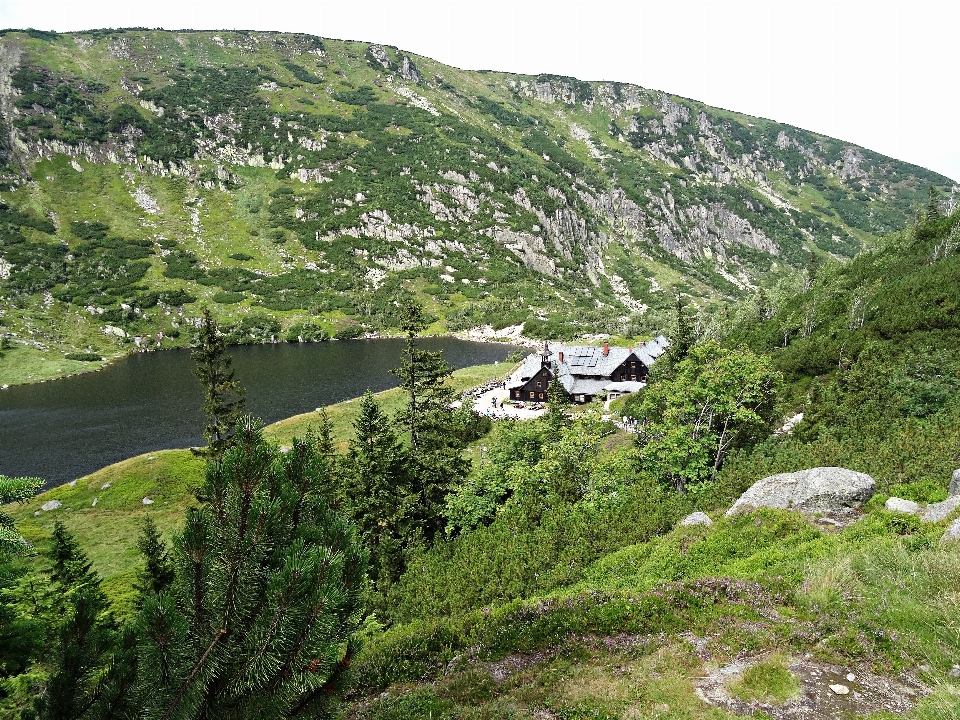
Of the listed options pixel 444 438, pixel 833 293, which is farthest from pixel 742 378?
pixel 833 293

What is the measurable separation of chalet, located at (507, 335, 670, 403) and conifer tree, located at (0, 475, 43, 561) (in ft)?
249

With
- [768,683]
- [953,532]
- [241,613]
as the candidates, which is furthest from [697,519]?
[241,613]

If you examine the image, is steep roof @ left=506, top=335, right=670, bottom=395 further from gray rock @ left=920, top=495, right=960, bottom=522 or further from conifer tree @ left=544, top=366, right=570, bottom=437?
gray rock @ left=920, top=495, right=960, bottom=522

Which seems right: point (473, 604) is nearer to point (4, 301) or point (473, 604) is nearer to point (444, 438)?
point (444, 438)

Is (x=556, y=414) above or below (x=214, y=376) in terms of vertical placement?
below

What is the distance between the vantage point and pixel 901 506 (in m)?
16.0

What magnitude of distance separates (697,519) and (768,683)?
10873 mm

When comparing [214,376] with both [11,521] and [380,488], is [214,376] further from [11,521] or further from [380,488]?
[11,521]

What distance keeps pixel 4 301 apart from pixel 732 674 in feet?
729

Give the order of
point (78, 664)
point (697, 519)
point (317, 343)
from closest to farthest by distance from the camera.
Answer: point (78, 664) < point (697, 519) < point (317, 343)

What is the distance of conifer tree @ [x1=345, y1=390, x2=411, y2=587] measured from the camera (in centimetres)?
2336

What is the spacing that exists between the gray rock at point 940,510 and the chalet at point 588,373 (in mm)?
66257

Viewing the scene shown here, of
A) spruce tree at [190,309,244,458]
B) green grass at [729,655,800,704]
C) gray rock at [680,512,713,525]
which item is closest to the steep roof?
spruce tree at [190,309,244,458]

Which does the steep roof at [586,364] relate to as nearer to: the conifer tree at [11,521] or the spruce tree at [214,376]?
the spruce tree at [214,376]
